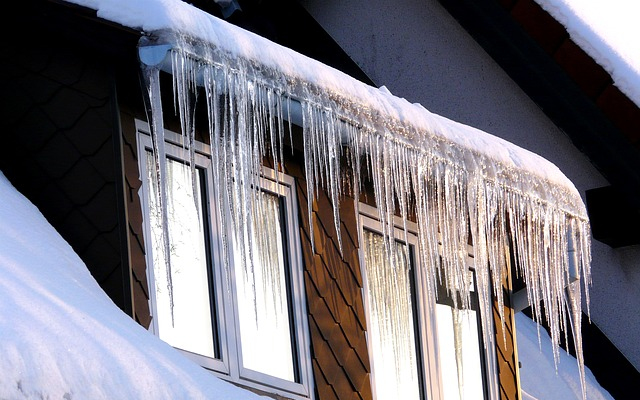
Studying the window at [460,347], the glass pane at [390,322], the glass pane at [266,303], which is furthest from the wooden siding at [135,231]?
the window at [460,347]

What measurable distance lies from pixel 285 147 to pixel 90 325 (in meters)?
2.51

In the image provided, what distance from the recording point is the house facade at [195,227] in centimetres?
545

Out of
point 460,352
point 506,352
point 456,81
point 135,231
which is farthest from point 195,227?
point 456,81

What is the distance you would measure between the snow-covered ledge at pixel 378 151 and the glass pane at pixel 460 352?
12 cm

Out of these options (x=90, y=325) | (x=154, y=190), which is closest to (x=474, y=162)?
(x=154, y=190)

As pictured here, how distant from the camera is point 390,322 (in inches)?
289

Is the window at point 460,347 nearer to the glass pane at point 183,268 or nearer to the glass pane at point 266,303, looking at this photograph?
the glass pane at point 266,303

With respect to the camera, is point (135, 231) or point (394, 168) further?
point (394, 168)

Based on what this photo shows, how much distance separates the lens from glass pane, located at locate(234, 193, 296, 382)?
20.2 ft

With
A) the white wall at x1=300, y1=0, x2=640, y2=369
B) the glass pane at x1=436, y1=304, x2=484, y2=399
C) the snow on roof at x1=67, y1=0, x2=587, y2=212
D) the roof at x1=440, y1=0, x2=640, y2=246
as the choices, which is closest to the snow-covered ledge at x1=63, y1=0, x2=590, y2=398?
the snow on roof at x1=67, y1=0, x2=587, y2=212

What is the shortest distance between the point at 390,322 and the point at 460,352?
2.48 feet

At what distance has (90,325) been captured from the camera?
13.7 ft

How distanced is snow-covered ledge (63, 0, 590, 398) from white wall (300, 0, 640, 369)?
7.42 feet

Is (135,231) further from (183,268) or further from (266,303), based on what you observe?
(266,303)
